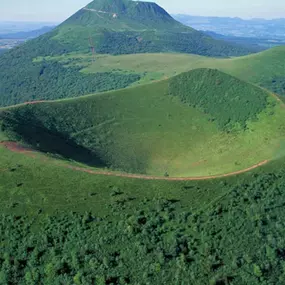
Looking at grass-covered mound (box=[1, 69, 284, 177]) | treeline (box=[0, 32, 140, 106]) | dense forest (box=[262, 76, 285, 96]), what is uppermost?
grass-covered mound (box=[1, 69, 284, 177])

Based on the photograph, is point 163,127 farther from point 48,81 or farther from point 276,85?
point 48,81

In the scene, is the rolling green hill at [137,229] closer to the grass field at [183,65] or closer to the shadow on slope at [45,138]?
the shadow on slope at [45,138]

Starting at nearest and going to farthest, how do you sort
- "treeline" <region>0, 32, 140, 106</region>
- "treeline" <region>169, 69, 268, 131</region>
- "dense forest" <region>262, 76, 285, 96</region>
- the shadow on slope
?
the shadow on slope → "treeline" <region>169, 69, 268, 131</region> → "dense forest" <region>262, 76, 285, 96</region> → "treeline" <region>0, 32, 140, 106</region>

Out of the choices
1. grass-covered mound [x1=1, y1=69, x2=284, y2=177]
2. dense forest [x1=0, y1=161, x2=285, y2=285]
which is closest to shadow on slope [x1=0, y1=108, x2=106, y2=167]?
grass-covered mound [x1=1, y1=69, x2=284, y2=177]

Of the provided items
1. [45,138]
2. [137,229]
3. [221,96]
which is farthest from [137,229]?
[221,96]

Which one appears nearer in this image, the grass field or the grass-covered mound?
the grass-covered mound

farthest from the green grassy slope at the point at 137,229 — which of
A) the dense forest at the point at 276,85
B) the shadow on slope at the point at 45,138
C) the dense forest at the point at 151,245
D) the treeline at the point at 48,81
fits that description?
the treeline at the point at 48,81

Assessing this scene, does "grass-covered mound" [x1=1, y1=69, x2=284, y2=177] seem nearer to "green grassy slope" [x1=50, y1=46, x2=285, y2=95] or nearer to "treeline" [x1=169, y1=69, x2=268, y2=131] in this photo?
"treeline" [x1=169, y1=69, x2=268, y2=131]
